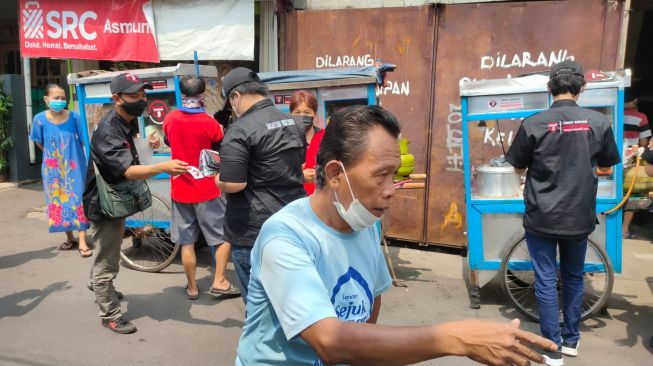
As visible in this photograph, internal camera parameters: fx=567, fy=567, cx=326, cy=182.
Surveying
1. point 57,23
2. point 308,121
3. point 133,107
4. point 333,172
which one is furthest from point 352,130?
point 57,23

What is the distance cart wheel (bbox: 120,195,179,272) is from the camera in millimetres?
5625

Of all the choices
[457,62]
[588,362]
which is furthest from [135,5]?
[588,362]

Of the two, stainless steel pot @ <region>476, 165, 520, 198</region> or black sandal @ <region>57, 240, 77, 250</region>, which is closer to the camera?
stainless steel pot @ <region>476, 165, 520, 198</region>

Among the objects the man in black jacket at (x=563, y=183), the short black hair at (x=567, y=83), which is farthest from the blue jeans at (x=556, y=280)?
the short black hair at (x=567, y=83)

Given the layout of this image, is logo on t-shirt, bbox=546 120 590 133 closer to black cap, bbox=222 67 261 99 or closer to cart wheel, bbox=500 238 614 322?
cart wheel, bbox=500 238 614 322

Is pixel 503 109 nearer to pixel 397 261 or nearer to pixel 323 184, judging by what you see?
pixel 397 261

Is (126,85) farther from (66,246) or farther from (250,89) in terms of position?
(66,246)

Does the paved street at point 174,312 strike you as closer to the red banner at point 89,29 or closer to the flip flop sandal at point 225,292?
the flip flop sandal at point 225,292

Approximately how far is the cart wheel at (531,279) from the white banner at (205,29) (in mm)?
3993

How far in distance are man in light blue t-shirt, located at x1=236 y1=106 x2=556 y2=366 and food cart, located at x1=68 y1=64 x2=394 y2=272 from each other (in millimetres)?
3538

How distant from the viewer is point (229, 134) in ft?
10.7

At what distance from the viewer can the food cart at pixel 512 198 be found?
4.38 metres

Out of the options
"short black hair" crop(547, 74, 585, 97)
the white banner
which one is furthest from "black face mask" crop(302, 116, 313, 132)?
the white banner

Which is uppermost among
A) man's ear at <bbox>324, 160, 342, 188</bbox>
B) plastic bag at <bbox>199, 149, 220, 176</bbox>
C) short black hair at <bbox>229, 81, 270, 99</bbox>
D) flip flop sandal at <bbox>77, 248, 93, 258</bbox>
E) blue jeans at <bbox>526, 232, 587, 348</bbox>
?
short black hair at <bbox>229, 81, 270, 99</bbox>
